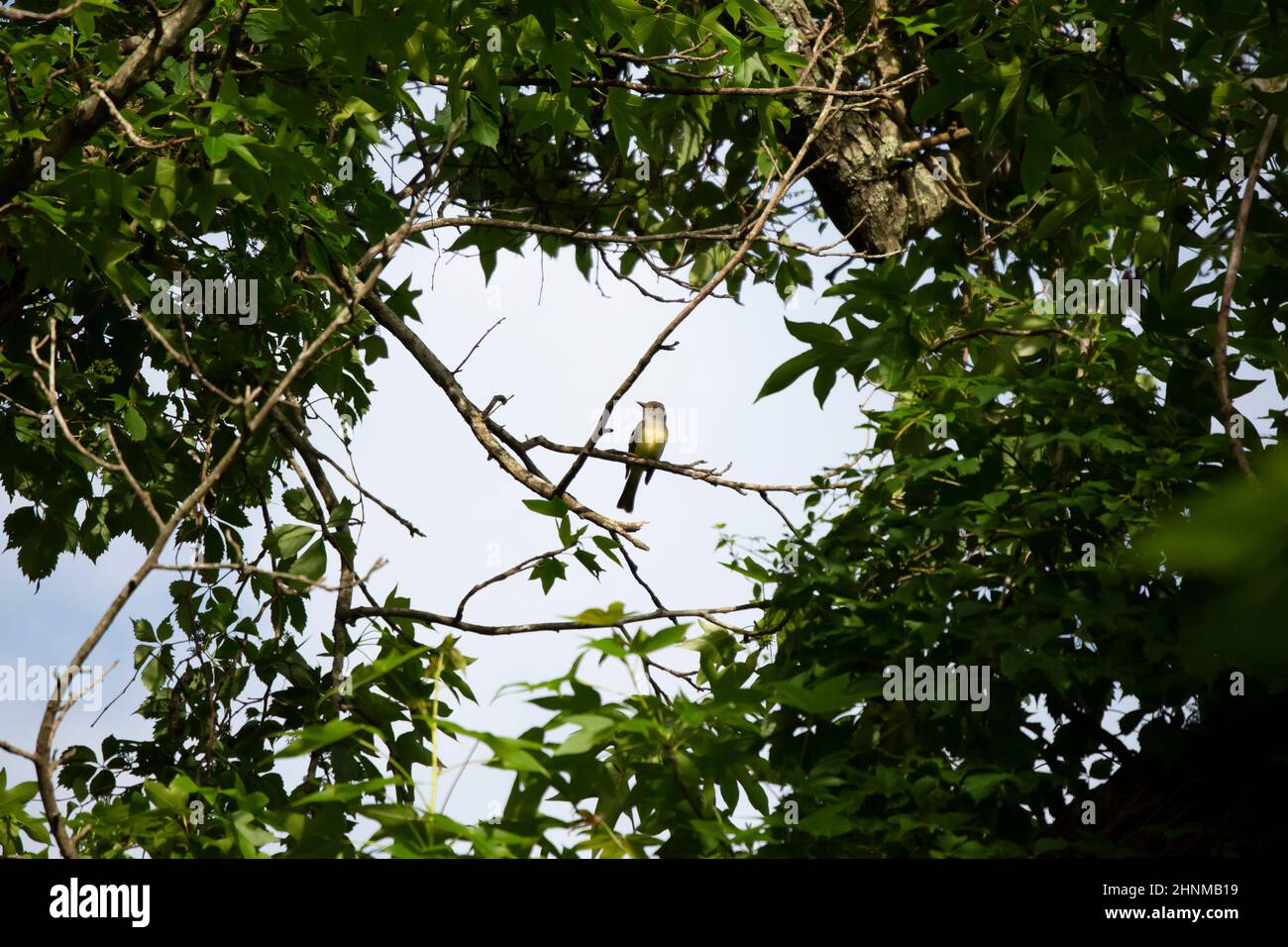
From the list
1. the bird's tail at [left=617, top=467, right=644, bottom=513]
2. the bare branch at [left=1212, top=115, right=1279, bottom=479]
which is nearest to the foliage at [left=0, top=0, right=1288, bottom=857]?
the bare branch at [left=1212, top=115, right=1279, bottom=479]

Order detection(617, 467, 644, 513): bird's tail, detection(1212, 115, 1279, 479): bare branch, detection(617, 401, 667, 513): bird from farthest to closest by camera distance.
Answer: detection(617, 401, 667, 513): bird
detection(617, 467, 644, 513): bird's tail
detection(1212, 115, 1279, 479): bare branch

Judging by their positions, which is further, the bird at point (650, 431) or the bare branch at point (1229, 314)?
the bird at point (650, 431)

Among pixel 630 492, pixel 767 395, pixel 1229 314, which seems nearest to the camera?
pixel 1229 314

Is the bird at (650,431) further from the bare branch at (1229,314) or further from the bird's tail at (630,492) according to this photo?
the bare branch at (1229,314)

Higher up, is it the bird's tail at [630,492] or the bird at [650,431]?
the bird at [650,431]

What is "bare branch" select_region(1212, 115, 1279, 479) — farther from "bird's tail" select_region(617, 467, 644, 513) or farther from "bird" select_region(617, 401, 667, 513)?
"bird" select_region(617, 401, 667, 513)

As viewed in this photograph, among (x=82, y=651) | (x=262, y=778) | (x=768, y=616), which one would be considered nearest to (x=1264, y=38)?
(x=768, y=616)

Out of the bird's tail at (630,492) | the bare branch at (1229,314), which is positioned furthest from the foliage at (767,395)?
the bird's tail at (630,492)

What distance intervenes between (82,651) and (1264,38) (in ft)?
9.16

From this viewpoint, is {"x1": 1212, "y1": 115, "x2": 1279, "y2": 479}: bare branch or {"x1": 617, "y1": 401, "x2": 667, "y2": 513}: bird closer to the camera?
{"x1": 1212, "y1": 115, "x2": 1279, "y2": 479}: bare branch

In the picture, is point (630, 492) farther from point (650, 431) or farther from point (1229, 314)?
point (1229, 314)

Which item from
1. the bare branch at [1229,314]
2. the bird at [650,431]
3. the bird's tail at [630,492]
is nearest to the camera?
the bare branch at [1229,314]

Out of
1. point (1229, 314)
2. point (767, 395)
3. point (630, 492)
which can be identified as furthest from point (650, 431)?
point (1229, 314)

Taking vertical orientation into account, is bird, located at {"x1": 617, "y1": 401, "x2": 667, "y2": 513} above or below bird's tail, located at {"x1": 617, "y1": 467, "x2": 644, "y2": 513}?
above
